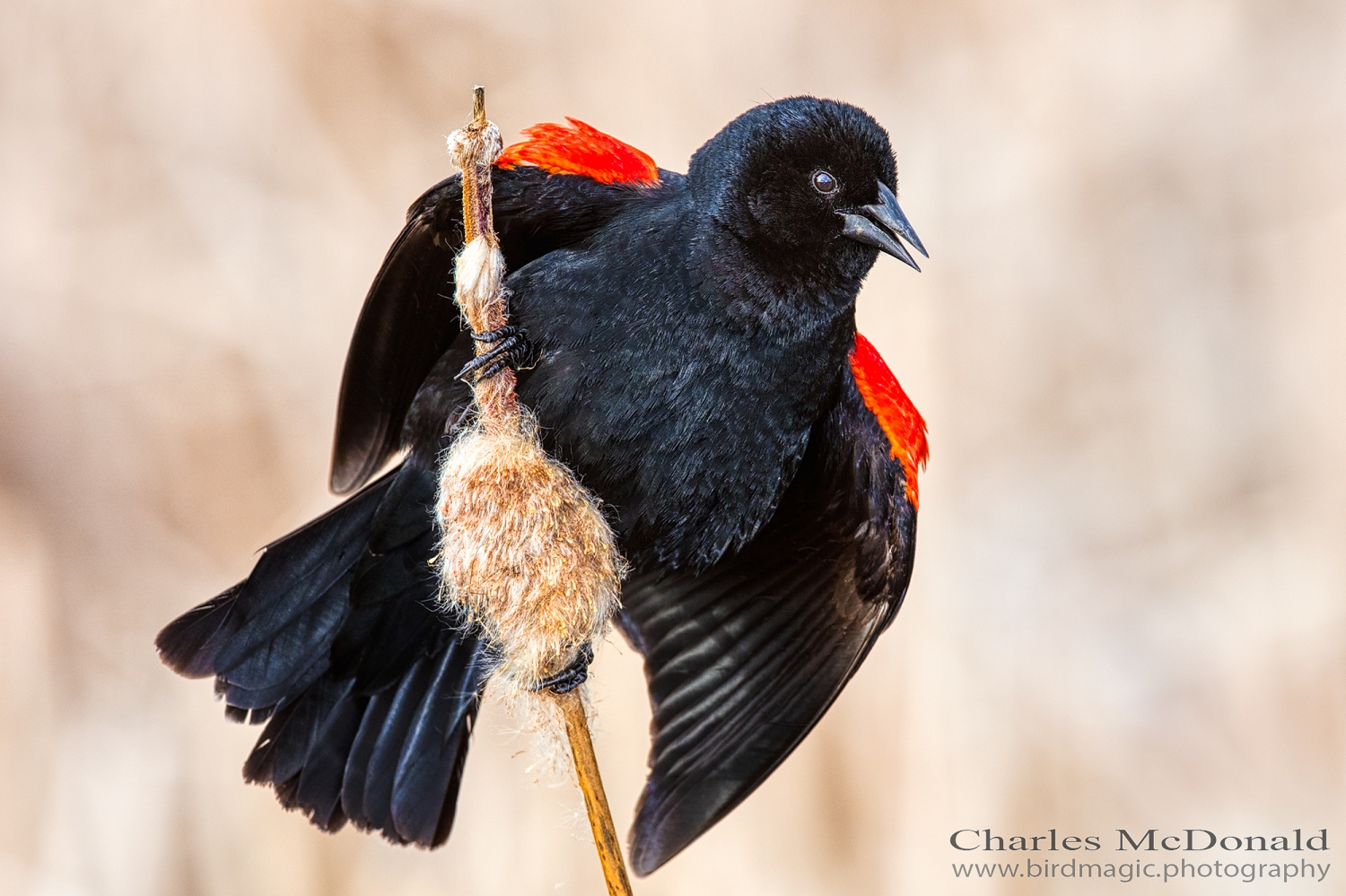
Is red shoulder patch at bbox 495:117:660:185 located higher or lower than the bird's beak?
higher

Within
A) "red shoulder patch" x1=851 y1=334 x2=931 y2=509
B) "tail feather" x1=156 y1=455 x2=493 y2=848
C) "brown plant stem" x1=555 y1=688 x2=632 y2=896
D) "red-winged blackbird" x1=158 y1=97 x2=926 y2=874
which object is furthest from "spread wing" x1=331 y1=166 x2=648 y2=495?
"brown plant stem" x1=555 y1=688 x2=632 y2=896

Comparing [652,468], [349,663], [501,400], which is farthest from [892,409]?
[349,663]

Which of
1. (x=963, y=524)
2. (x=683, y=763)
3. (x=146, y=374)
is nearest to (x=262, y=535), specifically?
(x=146, y=374)

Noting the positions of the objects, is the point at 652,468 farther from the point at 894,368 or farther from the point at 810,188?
the point at 894,368

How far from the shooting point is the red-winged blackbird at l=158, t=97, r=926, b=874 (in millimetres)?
1630

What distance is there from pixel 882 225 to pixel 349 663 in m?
1.24

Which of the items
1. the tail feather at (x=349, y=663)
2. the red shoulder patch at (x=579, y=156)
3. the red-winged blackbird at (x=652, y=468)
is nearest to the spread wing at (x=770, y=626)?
the red-winged blackbird at (x=652, y=468)

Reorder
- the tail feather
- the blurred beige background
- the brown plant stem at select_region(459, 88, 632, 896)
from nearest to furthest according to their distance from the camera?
the brown plant stem at select_region(459, 88, 632, 896), the tail feather, the blurred beige background

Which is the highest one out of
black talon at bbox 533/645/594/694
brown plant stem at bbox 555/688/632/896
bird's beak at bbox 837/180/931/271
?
bird's beak at bbox 837/180/931/271

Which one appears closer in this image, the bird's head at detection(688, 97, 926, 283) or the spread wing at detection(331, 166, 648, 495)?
the bird's head at detection(688, 97, 926, 283)

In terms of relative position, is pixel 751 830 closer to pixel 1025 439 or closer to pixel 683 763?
pixel 683 763

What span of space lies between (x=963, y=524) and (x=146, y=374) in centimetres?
201

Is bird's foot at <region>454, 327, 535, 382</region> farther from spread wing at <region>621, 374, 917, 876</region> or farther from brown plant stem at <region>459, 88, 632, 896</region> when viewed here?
spread wing at <region>621, 374, 917, 876</region>

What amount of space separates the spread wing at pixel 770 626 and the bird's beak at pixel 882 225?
404 millimetres
